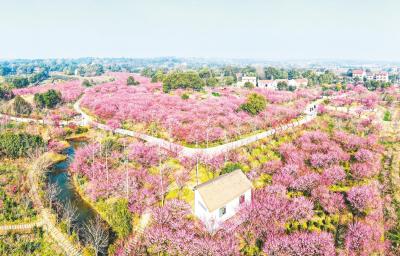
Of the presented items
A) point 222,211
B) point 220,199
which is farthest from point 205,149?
point 222,211

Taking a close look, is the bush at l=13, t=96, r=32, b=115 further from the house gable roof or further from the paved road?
the house gable roof

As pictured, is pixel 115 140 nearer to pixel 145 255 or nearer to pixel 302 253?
pixel 145 255

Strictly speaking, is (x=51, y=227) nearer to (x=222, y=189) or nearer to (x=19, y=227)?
(x=19, y=227)

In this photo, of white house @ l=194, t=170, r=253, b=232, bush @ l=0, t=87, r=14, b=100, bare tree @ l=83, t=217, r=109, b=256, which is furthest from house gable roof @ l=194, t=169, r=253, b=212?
bush @ l=0, t=87, r=14, b=100

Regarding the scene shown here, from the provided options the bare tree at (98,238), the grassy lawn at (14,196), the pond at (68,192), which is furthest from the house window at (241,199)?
the grassy lawn at (14,196)

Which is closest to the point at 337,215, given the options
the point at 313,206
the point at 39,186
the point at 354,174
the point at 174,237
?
the point at 313,206

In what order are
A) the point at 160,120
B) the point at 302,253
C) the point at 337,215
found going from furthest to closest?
1. the point at 160,120
2. the point at 337,215
3. the point at 302,253
